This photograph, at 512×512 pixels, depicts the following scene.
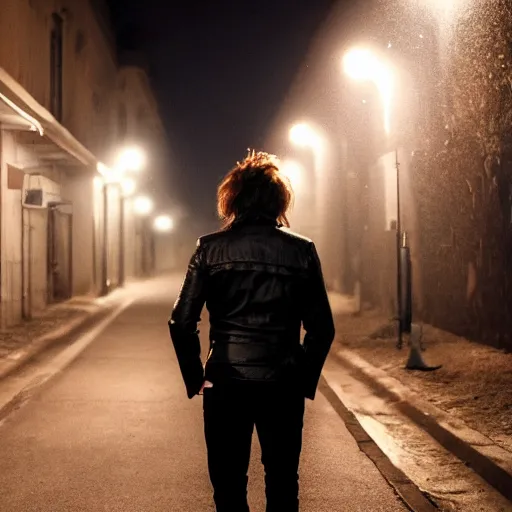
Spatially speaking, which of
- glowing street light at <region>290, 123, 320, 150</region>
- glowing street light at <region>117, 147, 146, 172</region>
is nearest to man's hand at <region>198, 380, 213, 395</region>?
glowing street light at <region>290, 123, 320, 150</region>

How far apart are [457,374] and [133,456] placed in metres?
4.24

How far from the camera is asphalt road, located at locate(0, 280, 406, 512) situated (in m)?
4.37

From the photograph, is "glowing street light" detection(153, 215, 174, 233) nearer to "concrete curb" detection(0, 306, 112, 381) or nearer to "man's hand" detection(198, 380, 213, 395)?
"concrete curb" detection(0, 306, 112, 381)

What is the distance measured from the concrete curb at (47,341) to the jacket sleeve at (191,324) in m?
6.57

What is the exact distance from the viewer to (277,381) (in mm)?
2811

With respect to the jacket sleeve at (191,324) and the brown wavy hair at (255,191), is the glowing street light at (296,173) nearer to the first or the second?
the brown wavy hair at (255,191)

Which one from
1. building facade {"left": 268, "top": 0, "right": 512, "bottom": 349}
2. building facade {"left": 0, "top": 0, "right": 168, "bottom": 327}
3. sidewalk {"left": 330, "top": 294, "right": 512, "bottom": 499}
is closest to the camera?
sidewalk {"left": 330, "top": 294, "right": 512, "bottom": 499}

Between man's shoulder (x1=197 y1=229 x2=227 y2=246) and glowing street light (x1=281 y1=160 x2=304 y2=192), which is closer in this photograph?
man's shoulder (x1=197 y1=229 x2=227 y2=246)

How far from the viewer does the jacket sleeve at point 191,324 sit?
9.43 feet

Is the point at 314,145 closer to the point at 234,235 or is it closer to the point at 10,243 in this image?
the point at 10,243

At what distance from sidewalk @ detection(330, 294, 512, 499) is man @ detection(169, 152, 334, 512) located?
2287 mm

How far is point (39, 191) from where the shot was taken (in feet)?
51.4

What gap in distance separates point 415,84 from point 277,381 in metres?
10.6

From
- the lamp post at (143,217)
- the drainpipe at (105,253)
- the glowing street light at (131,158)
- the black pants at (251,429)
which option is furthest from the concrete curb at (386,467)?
the lamp post at (143,217)
